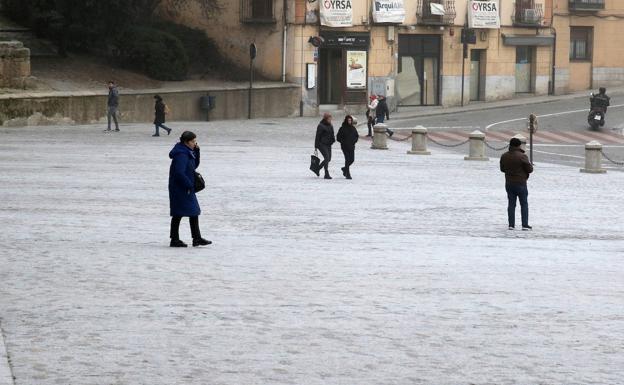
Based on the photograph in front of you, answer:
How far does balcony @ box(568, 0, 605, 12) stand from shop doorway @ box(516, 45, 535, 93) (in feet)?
8.24

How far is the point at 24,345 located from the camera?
11.1 metres

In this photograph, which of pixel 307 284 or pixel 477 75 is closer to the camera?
pixel 307 284

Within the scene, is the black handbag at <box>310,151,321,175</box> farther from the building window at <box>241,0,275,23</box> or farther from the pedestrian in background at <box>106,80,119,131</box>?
the building window at <box>241,0,275,23</box>

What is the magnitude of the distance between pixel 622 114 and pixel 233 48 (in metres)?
14.6

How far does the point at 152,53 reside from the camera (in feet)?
162

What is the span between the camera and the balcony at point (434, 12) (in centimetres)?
5616

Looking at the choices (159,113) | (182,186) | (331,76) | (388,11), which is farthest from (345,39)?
(182,186)

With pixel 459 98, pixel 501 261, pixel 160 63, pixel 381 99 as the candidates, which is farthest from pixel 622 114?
pixel 501 261

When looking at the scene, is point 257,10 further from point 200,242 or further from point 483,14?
point 200,242

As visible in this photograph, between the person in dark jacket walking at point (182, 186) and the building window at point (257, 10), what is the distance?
36.9 m

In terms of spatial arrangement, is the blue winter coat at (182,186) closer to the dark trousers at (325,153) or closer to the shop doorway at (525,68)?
the dark trousers at (325,153)

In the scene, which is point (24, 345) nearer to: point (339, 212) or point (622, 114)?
point (339, 212)

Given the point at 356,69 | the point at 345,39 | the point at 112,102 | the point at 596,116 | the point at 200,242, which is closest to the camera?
the point at 200,242

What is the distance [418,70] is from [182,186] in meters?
40.4
